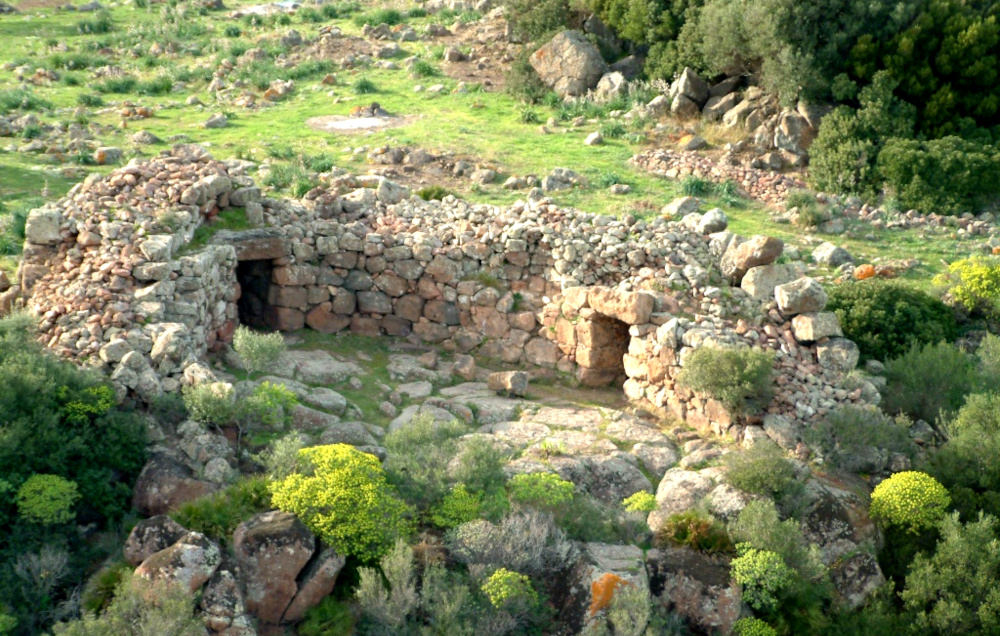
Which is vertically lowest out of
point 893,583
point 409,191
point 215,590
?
point 893,583

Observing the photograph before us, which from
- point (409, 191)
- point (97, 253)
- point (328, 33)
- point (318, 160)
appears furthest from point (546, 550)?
point (328, 33)

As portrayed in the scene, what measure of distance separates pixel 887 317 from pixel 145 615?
10818mm

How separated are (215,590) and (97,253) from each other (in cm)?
587

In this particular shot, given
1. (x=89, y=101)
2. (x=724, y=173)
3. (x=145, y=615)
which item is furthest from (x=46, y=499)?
(x=89, y=101)

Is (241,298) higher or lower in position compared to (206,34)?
lower

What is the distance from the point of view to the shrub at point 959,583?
34.9ft

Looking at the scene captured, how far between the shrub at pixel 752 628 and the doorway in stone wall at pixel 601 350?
5.26 meters

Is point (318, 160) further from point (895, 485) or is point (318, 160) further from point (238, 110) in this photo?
point (895, 485)

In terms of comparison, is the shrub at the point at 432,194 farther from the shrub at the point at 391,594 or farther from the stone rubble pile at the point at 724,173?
the shrub at the point at 391,594

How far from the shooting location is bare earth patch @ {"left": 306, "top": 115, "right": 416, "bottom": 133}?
21.6 meters

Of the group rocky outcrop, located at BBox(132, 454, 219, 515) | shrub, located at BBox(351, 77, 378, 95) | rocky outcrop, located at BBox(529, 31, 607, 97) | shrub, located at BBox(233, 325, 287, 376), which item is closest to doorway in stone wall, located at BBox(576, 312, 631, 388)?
shrub, located at BBox(233, 325, 287, 376)

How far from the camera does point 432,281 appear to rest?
1572 cm

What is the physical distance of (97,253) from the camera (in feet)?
43.4

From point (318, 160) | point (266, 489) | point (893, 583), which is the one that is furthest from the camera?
point (318, 160)
